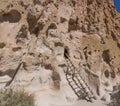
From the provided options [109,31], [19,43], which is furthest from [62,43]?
[109,31]

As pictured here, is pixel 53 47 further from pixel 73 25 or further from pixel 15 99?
pixel 15 99

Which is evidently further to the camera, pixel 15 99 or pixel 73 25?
pixel 73 25

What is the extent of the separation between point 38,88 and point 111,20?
13116 mm

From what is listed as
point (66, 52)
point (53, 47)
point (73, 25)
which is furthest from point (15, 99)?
point (73, 25)

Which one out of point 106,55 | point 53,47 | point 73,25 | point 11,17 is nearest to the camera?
point 53,47

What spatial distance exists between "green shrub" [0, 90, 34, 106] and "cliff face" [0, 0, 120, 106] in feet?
3.99

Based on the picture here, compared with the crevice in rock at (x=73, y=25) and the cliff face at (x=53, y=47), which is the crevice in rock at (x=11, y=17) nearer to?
the cliff face at (x=53, y=47)

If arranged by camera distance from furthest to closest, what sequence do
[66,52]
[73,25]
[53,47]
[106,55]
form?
[106,55], [73,25], [66,52], [53,47]

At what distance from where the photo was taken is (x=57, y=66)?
19.0 meters

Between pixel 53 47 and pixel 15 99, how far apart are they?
18.1ft

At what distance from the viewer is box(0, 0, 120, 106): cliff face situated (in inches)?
708

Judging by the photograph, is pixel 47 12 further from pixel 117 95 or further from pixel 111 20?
pixel 111 20

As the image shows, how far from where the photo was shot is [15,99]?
1489cm

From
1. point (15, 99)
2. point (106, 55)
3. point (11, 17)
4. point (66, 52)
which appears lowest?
point (106, 55)
